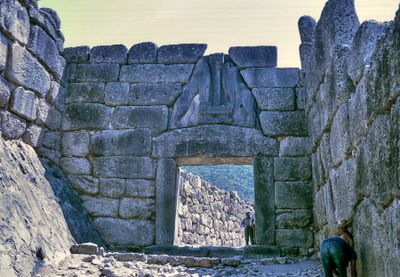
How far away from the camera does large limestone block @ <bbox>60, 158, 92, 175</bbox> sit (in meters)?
6.67

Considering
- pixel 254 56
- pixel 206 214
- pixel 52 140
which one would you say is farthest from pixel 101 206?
pixel 206 214

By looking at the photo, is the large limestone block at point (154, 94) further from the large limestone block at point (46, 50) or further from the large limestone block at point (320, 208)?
the large limestone block at point (320, 208)

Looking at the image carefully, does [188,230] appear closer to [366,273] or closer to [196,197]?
[196,197]

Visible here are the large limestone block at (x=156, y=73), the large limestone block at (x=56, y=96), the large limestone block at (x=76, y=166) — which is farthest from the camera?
the large limestone block at (x=156, y=73)

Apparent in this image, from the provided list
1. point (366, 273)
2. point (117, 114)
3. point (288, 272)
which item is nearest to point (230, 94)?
point (117, 114)

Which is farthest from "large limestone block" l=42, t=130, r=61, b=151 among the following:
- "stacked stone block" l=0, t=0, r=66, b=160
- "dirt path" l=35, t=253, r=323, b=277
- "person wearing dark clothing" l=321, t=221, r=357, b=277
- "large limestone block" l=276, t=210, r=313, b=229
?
"person wearing dark clothing" l=321, t=221, r=357, b=277

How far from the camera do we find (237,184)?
19.3 metres

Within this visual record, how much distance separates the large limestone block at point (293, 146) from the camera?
644 centimetres

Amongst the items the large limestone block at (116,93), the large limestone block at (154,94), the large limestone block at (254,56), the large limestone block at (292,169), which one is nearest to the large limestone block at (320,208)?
the large limestone block at (292,169)

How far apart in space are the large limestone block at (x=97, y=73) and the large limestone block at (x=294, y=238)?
3404 millimetres

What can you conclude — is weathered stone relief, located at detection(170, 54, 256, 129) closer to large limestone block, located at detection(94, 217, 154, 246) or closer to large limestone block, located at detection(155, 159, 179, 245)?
large limestone block, located at detection(155, 159, 179, 245)

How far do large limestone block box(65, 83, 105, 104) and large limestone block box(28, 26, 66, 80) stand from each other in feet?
1.11

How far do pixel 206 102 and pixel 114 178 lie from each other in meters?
1.75

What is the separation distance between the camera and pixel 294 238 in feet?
20.1
